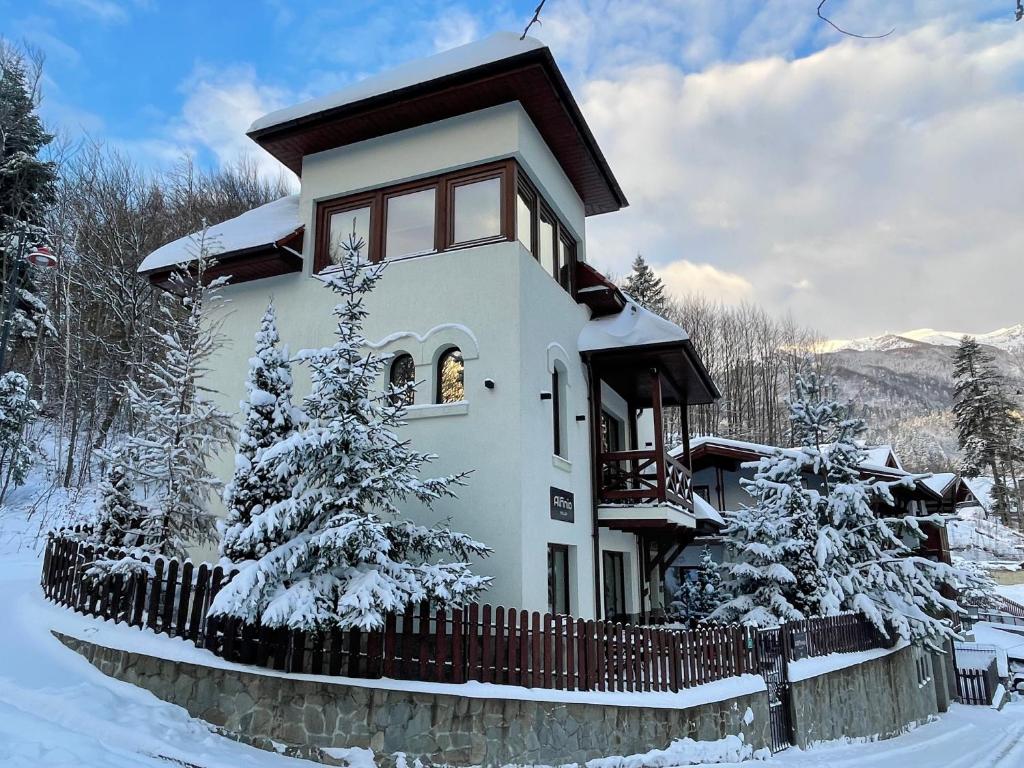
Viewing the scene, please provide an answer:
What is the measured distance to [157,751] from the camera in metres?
6.19

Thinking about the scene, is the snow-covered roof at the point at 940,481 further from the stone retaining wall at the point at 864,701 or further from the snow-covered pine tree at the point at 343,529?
the snow-covered pine tree at the point at 343,529

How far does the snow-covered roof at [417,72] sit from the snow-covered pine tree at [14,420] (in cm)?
1231

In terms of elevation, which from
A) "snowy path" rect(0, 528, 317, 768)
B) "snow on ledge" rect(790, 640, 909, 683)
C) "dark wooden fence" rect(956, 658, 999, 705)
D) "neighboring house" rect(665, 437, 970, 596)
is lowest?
"dark wooden fence" rect(956, 658, 999, 705)

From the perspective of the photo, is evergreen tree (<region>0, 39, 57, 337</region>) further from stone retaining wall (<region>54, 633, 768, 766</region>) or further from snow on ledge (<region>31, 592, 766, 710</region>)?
stone retaining wall (<region>54, 633, 768, 766</region>)

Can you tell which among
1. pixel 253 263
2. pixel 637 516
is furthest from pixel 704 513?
pixel 253 263

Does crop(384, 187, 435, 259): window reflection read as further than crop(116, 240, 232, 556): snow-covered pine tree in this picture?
Yes

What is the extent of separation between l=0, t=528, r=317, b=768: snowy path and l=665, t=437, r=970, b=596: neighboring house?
1739cm

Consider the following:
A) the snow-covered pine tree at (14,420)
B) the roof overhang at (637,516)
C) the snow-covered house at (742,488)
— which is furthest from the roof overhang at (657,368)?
the snow-covered pine tree at (14,420)

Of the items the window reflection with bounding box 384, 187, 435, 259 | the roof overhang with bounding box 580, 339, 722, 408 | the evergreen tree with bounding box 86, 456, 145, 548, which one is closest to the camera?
the evergreen tree with bounding box 86, 456, 145, 548

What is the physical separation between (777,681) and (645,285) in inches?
1359

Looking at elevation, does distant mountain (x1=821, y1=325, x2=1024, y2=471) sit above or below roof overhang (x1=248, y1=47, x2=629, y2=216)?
above

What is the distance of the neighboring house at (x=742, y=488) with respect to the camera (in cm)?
2317

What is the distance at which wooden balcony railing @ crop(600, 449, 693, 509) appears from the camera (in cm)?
1272

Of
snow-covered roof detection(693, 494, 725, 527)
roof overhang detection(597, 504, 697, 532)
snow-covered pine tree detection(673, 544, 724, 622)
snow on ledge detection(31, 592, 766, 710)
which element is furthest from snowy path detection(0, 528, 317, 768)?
snow-covered pine tree detection(673, 544, 724, 622)
